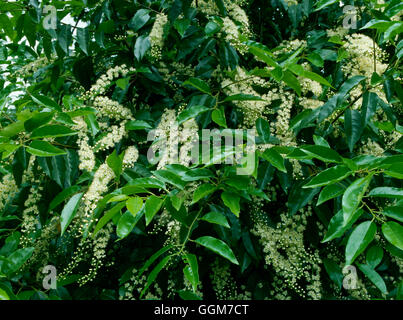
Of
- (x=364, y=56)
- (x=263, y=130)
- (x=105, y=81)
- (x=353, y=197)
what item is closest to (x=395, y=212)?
(x=353, y=197)

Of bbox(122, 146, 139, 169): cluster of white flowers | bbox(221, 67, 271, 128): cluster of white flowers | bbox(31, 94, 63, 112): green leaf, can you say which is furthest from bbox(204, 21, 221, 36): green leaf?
bbox(31, 94, 63, 112): green leaf

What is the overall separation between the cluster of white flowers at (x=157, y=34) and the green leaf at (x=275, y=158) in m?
0.80

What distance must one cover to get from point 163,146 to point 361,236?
0.86 meters

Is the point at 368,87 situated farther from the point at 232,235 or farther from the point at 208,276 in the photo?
the point at 208,276

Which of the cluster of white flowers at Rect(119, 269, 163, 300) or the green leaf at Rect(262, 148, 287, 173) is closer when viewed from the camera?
the green leaf at Rect(262, 148, 287, 173)

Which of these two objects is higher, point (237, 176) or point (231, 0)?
point (231, 0)

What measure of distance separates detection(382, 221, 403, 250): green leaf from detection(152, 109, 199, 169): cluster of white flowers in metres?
0.71

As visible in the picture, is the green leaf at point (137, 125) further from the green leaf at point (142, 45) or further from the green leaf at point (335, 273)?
the green leaf at point (335, 273)

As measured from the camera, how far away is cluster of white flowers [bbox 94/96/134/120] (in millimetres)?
1732

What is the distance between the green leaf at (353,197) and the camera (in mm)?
958

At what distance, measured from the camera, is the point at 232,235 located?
5.25 feet

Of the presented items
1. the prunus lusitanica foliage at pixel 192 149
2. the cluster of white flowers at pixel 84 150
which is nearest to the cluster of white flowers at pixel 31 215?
the prunus lusitanica foliage at pixel 192 149

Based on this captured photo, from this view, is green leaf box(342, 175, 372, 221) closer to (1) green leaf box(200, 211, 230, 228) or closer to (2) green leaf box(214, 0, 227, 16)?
(1) green leaf box(200, 211, 230, 228)
